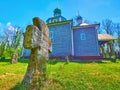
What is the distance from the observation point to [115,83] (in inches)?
251

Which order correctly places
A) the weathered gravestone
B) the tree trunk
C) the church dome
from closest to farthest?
the weathered gravestone, the tree trunk, the church dome

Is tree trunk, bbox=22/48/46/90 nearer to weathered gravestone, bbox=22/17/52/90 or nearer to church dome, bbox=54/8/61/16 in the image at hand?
weathered gravestone, bbox=22/17/52/90

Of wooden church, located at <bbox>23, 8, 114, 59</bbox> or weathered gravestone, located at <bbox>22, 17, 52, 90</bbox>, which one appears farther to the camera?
wooden church, located at <bbox>23, 8, 114, 59</bbox>

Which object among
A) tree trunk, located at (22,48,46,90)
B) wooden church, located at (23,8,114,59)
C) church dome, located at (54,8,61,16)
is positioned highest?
church dome, located at (54,8,61,16)

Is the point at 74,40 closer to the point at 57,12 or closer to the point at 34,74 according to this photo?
the point at 57,12

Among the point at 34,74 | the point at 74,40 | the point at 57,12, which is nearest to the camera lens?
the point at 34,74

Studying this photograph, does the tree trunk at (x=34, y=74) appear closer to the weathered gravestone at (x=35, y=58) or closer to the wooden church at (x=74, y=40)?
the weathered gravestone at (x=35, y=58)

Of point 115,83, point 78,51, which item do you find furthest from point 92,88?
point 78,51

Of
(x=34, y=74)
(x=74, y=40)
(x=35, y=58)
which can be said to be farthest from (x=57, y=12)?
(x=34, y=74)

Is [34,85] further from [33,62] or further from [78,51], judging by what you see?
[78,51]

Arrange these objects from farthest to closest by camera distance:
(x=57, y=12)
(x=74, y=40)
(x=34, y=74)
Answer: (x=57, y=12), (x=74, y=40), (x=34, y=74)

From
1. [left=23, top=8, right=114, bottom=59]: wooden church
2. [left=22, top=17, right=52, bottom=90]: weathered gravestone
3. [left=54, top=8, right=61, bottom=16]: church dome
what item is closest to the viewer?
[left=22, top=17, right=52, bottom=90]: weathered gravestone

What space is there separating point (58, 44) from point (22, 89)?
59.5ft

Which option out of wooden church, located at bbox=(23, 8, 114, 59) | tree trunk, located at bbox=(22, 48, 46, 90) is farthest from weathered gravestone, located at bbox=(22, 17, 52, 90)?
wooden church, located at bbox=(23, 8, 114, 59)
